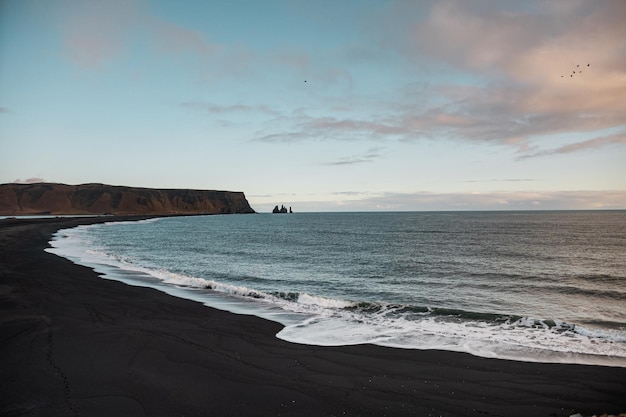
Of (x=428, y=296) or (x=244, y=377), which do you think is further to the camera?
(x=428, y=296)

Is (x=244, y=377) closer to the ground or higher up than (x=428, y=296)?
higher up

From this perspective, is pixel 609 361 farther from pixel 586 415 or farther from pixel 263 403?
pixel 263 403

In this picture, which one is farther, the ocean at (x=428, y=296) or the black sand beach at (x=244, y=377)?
the ocean at (x=428, y=296)

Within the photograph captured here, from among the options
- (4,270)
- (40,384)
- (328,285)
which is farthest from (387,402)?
(4,270)

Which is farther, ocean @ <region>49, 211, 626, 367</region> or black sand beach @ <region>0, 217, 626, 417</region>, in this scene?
ocean @ <region>49, 211, 626, 367</region>

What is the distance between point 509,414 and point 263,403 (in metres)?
4.50

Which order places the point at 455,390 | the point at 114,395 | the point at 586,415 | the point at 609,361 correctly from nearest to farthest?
the point at 586,415 → the point at 114,395 → the point at 455,390 → the point at 609,361

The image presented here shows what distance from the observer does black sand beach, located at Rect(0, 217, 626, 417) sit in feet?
22.5

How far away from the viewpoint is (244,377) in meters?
8.25

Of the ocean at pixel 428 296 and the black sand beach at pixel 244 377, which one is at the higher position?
the black sand beach at pixel 244 377

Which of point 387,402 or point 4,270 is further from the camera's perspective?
point 4,270

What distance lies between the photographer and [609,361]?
10008mm

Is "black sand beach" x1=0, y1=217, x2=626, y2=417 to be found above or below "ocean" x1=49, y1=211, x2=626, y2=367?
above

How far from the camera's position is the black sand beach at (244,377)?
22.5 ft
